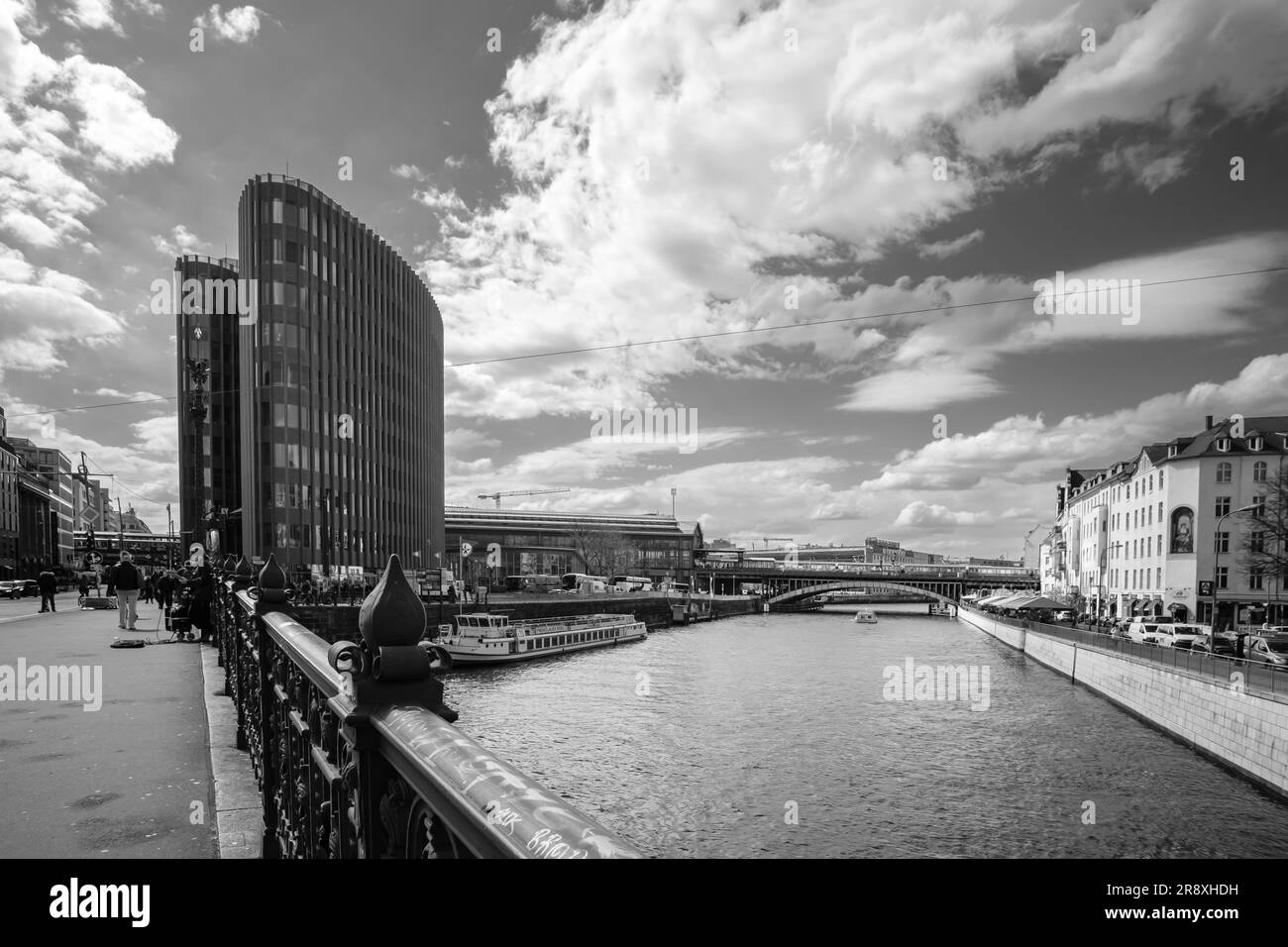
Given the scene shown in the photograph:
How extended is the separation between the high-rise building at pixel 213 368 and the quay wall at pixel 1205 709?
260 feet

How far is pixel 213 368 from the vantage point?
89.5m

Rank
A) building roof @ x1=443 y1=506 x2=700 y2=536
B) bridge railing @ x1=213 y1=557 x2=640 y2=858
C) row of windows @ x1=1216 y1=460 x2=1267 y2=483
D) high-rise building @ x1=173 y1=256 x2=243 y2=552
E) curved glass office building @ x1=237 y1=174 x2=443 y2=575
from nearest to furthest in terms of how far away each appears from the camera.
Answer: bridge railing @ x1=213 y1=557 x2=640 y2=858 → row of windows @ x1=1216 y1=460 x2=1267 y2=483 → curved glass office building @ x1=237 y1=174 x2=443 y2=575 → high-rise building @ x1=173 y1=256 x2=243 y2=552 → building roof @ x1=443 y1=506 x2=700 y2=536

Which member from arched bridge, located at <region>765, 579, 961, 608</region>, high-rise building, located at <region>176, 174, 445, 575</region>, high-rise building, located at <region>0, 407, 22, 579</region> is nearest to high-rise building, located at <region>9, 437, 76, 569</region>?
high-rise building, located at <region>0, 407, 22, 579</region>

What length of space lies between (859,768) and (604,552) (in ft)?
373

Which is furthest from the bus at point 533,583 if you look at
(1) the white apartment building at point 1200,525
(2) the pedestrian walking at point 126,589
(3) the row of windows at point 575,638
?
(2) the pedestrian walking at point 126,589

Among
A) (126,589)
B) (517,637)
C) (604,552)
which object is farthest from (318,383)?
(604,552)

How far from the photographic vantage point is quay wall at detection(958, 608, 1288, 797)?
2103 cm

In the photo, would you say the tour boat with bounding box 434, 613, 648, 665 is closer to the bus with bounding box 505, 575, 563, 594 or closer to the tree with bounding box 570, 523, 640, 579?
the bus with bounding box 505, 575, 563, 594

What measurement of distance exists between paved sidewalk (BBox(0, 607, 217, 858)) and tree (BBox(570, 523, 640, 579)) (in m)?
119

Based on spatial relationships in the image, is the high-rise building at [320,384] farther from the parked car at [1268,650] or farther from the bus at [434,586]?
the parked car at [1268,650]

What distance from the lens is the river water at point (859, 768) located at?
18188mm
